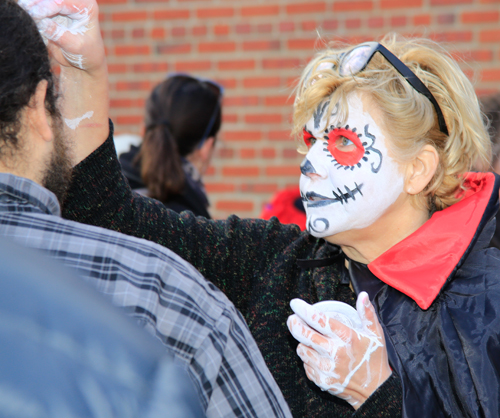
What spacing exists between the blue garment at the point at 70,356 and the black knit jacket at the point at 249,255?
98 cm

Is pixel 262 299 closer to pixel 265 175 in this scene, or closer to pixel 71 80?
pixel 71 80

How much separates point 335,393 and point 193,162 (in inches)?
67.9

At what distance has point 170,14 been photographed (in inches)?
138

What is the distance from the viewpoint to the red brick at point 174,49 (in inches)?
138

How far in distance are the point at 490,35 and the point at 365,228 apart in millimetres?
2077

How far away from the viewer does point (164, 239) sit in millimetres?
1565

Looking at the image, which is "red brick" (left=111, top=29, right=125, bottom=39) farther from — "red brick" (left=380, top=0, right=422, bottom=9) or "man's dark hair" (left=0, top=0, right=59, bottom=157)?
"man's dark hair" (left=0, top=0, right=59, bottom=157)

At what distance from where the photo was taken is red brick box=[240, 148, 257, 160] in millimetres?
3469

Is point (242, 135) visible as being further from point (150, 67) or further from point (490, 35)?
point (490, 35)

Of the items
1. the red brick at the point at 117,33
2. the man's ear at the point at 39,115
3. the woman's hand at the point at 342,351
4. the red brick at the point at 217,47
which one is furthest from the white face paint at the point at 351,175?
the red brick at the point at 117,33

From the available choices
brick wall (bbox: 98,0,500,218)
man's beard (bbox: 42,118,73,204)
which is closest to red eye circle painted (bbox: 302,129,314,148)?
man's beard (bbox: 42,118,73,204)

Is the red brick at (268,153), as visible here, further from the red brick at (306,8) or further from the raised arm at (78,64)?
the raised arm at (78,64)

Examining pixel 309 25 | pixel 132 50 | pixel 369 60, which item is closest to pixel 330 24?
pixel 309 25

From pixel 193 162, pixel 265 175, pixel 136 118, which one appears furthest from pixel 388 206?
pixel 136 118
